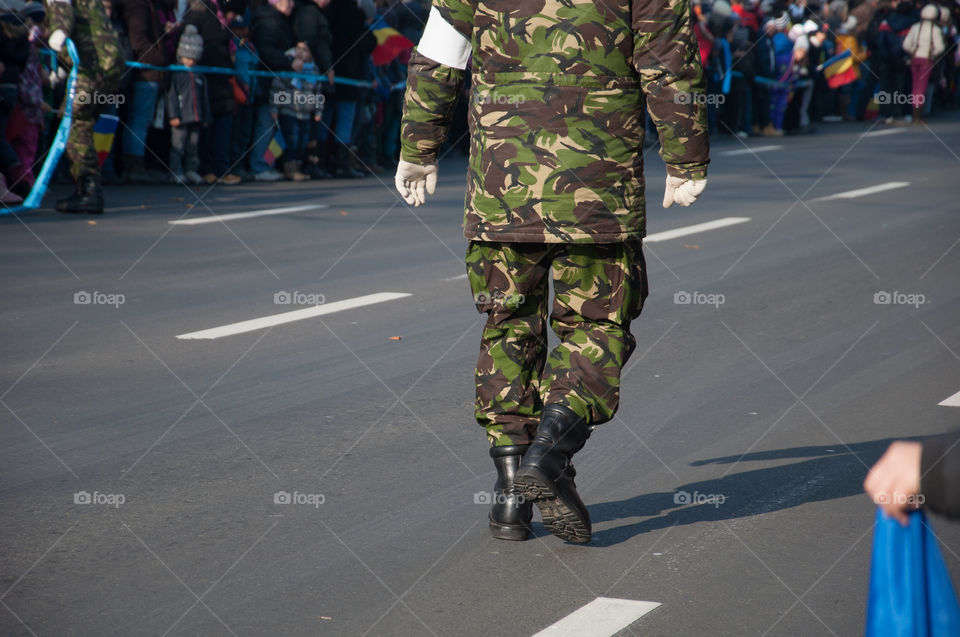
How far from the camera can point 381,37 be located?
16750 millimetres

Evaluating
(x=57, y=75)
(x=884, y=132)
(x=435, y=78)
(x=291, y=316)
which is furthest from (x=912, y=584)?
(x=884, y=132)

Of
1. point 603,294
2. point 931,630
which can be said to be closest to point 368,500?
point 603,294

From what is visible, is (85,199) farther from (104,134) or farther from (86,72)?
(104,134)

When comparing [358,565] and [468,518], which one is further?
[468,518]

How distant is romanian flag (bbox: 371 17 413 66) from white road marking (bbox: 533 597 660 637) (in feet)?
44.8

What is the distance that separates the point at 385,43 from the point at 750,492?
504 inches

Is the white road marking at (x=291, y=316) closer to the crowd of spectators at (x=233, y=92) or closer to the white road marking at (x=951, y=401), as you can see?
the white road marking at (x=951, y=401)

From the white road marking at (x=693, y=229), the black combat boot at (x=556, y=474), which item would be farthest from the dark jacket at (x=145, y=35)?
the black combat boot at (x=556, y=474)

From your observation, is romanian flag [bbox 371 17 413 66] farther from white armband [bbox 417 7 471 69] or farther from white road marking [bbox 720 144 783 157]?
white armband [bbox 417 7 471 69]

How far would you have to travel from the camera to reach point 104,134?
13.5 meters

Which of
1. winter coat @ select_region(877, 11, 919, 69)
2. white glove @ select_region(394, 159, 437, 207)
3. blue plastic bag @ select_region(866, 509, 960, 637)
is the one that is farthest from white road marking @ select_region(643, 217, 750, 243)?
winter coat @ select_region(877, 11, 919, 69)

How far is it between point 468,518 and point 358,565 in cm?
54

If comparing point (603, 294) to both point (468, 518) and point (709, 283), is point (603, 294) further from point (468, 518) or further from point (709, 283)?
point (709, 283)

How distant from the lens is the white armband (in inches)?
162
